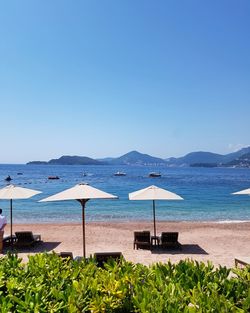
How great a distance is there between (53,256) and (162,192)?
8.31 metres

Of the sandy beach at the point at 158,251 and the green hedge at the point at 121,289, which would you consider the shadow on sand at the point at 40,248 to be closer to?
the sandy beach at the point at 158,251

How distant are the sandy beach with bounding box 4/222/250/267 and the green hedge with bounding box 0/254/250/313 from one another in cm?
684

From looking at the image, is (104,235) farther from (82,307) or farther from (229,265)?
(82,307)

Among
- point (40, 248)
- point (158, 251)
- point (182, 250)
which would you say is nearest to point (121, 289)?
point (158, 251)

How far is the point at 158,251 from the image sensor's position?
12703 millimetres

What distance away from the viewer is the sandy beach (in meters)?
11.9

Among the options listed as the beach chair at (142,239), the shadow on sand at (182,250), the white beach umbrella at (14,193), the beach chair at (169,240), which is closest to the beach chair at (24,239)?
the white beach umbrella at (14,193)

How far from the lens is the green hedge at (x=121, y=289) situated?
3.46 metres

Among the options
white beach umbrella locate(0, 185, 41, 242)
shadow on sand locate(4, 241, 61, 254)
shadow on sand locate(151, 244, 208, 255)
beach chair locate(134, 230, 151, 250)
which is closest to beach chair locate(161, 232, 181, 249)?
shadow on sand locate(151, 244, 208, 255)

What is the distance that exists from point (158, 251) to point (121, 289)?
919 cm

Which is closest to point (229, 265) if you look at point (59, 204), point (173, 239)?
point (173, 239)

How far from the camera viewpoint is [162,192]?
13.1 m

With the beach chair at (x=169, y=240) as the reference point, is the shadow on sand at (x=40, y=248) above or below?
below

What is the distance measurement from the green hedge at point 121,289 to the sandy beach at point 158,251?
22.4ft
